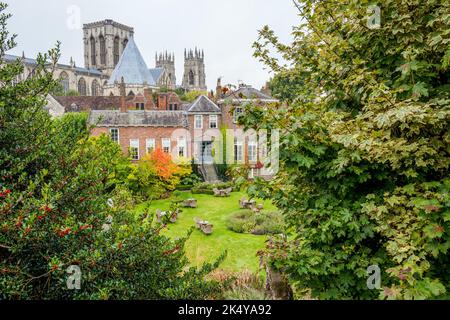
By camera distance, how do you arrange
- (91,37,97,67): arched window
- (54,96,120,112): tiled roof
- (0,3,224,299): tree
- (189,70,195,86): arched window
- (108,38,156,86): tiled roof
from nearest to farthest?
(0,3,224,299): tree < (54,96,120,112): tiled roof < (108,38,156,86): tiled roof < (91,37,97,67): arched window < (189,70,195,86): arched window

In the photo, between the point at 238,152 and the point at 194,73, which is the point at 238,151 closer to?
the point at 238,152

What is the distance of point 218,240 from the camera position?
20047 mm

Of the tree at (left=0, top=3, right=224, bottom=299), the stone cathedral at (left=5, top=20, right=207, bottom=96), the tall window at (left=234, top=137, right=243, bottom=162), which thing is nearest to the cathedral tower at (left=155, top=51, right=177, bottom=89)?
the stone cathedral at (left=5, top=20, right=207, bottom=96)

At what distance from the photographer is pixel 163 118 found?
36469 mm

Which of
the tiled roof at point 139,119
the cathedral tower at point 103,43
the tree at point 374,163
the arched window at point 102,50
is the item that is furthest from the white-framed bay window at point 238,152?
the arched window at point 102,50

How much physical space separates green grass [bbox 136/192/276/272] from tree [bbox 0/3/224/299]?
6.75 metres

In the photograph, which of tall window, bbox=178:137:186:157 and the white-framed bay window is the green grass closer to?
the white-framed bay window

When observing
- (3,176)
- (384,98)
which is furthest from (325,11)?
(3,176)

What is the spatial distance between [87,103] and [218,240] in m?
39.9

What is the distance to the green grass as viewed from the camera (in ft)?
54.2

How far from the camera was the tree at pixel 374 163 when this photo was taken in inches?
170

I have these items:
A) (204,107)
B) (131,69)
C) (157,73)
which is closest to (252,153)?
(204,107)

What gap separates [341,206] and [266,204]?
2254 cm

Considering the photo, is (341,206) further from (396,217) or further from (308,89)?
(308,89)
